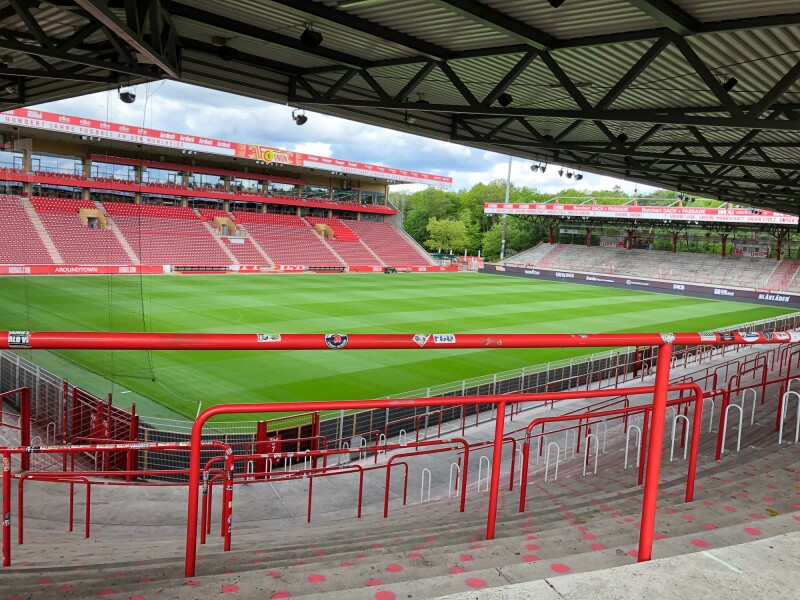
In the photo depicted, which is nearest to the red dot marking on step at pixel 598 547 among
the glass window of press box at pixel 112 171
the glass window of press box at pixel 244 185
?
the glass window of press box at pixel 112 171

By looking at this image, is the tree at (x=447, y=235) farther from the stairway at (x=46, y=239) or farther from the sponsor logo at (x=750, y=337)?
the sponsor logo at (x=750, y=337)

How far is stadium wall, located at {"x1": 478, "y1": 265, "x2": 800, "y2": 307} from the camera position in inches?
1884

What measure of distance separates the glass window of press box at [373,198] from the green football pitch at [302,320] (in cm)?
2328

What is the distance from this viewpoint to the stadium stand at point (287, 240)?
2299 inches

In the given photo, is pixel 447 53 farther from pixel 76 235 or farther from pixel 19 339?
pixel 76 235

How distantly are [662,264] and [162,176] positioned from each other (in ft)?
168

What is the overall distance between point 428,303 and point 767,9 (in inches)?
1200

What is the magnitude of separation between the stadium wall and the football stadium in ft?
51.9

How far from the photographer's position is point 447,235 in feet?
300

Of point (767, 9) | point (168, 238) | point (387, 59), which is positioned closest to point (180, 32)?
point (387, 59)

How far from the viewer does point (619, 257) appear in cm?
6688

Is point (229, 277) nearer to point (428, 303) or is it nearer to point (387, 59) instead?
point (428, 303)

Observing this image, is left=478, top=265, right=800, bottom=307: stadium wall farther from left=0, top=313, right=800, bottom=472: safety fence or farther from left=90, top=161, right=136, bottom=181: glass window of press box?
left=0, top=313, right=800, bottom=472: safety fence

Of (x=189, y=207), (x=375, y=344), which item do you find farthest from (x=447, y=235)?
(x=375, y=344)
